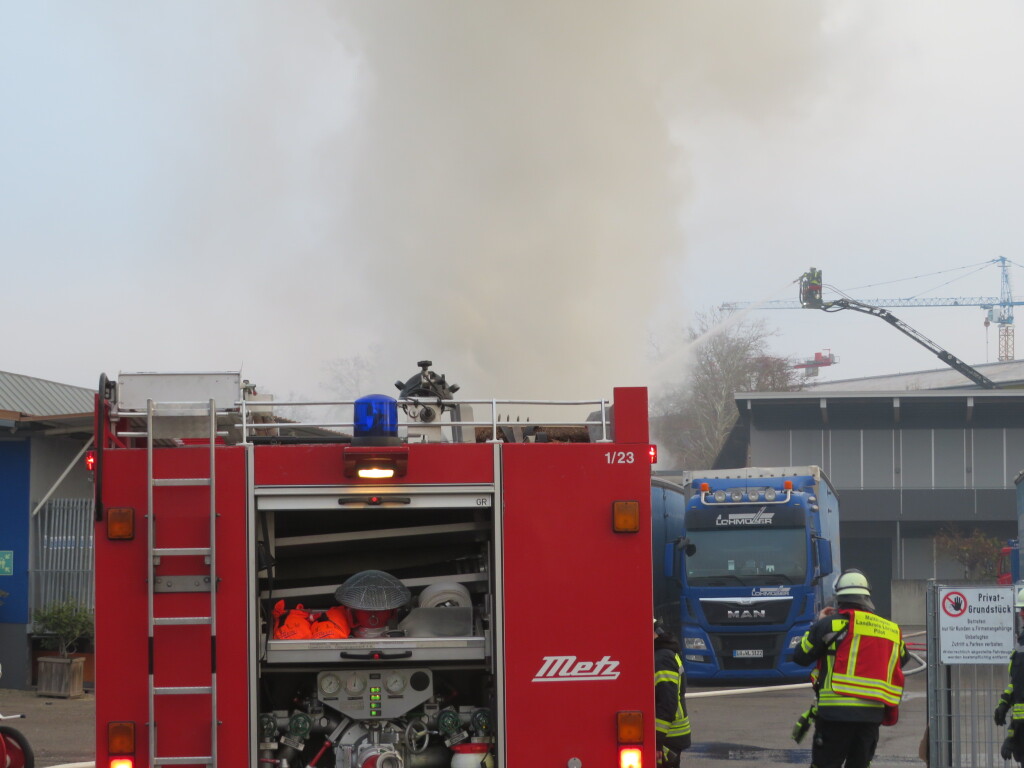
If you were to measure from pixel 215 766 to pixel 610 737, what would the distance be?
5.83ft

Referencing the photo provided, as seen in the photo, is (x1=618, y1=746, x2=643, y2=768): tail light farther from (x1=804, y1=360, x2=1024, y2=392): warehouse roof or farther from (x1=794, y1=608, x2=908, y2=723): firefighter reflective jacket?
(x1=804, y1=360, x2=1024, y2=392): warehouse roof

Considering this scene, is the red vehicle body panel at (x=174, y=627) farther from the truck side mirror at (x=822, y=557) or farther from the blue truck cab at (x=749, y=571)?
the truck side mirror at (x=822, y=557)

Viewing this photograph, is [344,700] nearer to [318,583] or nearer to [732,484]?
[318,583]

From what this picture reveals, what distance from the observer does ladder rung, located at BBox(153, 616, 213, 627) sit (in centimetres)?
570

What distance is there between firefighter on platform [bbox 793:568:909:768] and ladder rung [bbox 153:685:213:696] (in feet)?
11.6

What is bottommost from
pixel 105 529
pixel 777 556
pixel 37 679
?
pixel 37 679

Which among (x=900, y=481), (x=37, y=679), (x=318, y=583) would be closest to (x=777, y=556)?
(x=37, y=679)

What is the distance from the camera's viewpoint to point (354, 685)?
20.1ft

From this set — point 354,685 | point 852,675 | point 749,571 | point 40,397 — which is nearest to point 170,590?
point 354,685

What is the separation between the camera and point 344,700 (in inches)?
241

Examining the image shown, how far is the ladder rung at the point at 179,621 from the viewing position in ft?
18.7

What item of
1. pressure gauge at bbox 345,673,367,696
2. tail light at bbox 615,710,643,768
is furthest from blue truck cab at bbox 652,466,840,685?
pressure gauge at bbox 345,673,367,696

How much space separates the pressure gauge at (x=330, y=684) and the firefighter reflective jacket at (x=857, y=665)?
2883 millimetres

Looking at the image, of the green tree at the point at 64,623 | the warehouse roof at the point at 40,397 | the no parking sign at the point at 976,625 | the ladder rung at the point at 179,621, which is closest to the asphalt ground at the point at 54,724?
the green tree at the point at 64,623
